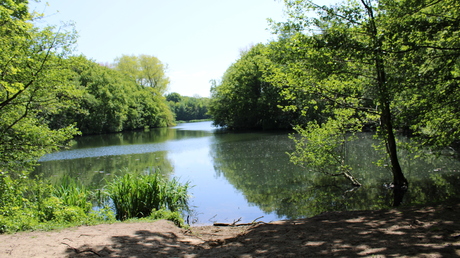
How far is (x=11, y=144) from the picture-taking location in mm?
6945

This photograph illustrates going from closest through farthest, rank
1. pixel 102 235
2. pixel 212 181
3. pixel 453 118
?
pixel 102 235, pixel 453 118, pixel 212 181

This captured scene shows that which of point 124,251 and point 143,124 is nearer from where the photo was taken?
point 124,251

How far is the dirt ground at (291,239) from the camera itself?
156 inches

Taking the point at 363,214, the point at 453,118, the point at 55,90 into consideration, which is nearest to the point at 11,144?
the point at 55,90

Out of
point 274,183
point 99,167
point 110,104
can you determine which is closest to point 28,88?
point 274,183

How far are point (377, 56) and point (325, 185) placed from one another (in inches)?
219

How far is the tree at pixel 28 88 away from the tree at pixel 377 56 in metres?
5.73

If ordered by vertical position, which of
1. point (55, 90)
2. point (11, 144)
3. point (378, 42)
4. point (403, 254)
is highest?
point (378, 42)

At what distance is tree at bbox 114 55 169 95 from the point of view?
63500 mm

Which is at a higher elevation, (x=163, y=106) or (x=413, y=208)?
(x=163, y=106)

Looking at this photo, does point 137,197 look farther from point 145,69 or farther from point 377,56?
point 145,69

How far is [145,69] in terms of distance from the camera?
64.5 metres

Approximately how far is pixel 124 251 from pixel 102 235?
98 cm

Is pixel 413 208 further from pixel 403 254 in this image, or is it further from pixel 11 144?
pixel 11 144
